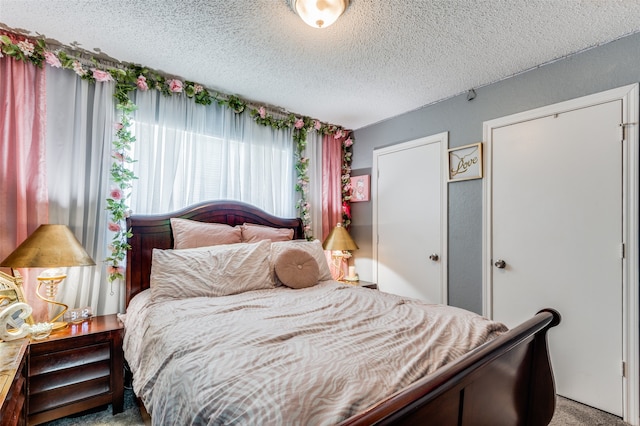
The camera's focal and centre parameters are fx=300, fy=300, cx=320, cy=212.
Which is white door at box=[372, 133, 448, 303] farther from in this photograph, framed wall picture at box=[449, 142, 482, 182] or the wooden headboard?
the wooden headboard

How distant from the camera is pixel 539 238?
94.0 inches

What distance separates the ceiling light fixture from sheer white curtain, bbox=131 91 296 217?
1484mm

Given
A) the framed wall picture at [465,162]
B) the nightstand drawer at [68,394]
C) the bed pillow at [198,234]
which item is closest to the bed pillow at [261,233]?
the bed pillow at [198,234]

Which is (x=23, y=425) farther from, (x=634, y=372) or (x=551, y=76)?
(x=551, y=76)

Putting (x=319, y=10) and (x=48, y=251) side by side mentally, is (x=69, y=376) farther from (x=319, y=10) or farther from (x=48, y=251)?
(x=319, y=10)

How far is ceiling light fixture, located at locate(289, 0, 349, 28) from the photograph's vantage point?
5.47 ft

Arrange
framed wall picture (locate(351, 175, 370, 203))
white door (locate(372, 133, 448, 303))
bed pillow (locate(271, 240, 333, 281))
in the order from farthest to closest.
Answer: framed wall picture (locate(351, 175, 370, 203)), white door (locate(372, 133, 448, 303)), bed pillow (locate(271, 240, 333, 281))

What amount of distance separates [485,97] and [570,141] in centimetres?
80

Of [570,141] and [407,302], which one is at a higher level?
[570,141]

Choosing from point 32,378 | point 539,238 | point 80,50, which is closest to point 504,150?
point 539,238

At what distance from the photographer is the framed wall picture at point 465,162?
108 inches

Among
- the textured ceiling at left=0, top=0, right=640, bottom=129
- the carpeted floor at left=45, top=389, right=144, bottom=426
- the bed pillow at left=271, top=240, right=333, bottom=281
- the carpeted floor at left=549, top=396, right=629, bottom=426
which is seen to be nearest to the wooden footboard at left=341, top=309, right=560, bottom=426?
the carpeted floor at left=549, top=396, right=629, bottom=426

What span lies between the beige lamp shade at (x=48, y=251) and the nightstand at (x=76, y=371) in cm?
44

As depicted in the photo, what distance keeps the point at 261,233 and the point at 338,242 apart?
96 cm
